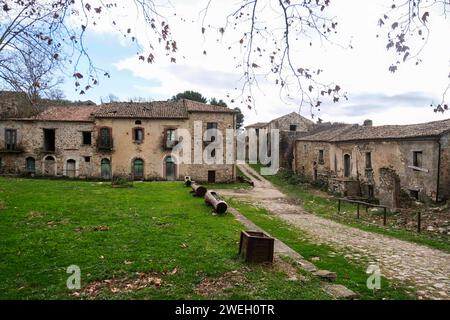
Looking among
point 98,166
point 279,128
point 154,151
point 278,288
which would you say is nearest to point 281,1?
point 278,288

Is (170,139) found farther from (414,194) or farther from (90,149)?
(414,194)

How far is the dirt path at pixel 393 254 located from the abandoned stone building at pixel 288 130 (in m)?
Answer: 24.9

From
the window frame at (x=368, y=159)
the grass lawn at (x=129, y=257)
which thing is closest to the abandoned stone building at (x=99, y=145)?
the window frame at (x=368, y=159)

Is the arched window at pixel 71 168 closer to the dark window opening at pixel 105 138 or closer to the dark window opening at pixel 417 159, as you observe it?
the dark window opening at pixel 105 138

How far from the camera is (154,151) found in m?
30.1

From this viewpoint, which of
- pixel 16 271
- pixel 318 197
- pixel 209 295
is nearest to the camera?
pixel 209 295

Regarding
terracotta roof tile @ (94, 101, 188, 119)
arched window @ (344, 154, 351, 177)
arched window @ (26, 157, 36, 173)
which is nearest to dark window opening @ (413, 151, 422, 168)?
arched window @ (344, 154, 351, 177)

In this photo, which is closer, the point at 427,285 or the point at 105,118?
the point at 427,285

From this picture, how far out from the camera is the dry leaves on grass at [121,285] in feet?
17.1

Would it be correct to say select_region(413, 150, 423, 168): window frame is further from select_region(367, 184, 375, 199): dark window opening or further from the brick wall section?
select_region(367, 184, 375, 199): dark window opening

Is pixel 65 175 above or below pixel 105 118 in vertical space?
below

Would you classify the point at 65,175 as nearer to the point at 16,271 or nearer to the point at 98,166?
the point at 98,166

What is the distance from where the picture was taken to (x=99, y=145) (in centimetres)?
2972

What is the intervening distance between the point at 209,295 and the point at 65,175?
28373 mm
